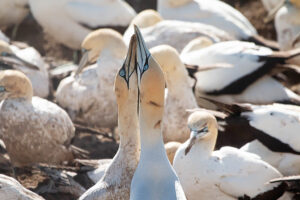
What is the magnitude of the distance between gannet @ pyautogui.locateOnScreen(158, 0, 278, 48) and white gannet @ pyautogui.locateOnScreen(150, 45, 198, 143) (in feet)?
7.75

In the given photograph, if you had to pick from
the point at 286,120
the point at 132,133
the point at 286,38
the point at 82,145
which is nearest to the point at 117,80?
the point at 132,133

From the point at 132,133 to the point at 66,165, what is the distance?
155 cm

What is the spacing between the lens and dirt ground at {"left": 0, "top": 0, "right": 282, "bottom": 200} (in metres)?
7.07

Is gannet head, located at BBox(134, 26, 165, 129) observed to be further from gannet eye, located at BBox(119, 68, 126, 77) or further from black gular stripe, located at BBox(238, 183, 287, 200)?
black gular stripe, located at BBox(238, 183, 287, 200)

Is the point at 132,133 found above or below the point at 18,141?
above

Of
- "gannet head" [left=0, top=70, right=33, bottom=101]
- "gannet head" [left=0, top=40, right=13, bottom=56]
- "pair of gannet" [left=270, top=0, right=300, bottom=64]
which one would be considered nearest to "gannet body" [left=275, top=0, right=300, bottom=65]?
"pair of gannet" [left=270, top=0, right=300, bottom=64]

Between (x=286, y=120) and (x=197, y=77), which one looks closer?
(x=286, y=120)

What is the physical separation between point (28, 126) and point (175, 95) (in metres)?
1.42

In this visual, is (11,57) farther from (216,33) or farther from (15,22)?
(15,22)

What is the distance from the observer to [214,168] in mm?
6406

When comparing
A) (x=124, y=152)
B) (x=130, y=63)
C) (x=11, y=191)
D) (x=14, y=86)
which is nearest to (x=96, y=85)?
(x=14, y=86)

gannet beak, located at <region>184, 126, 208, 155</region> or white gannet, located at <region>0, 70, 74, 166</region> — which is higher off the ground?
gannet beak, located at <region>184, 126, 208, 155</region>

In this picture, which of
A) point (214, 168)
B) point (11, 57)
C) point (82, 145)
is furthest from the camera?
point (11, 57)

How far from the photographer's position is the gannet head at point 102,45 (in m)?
8.68
